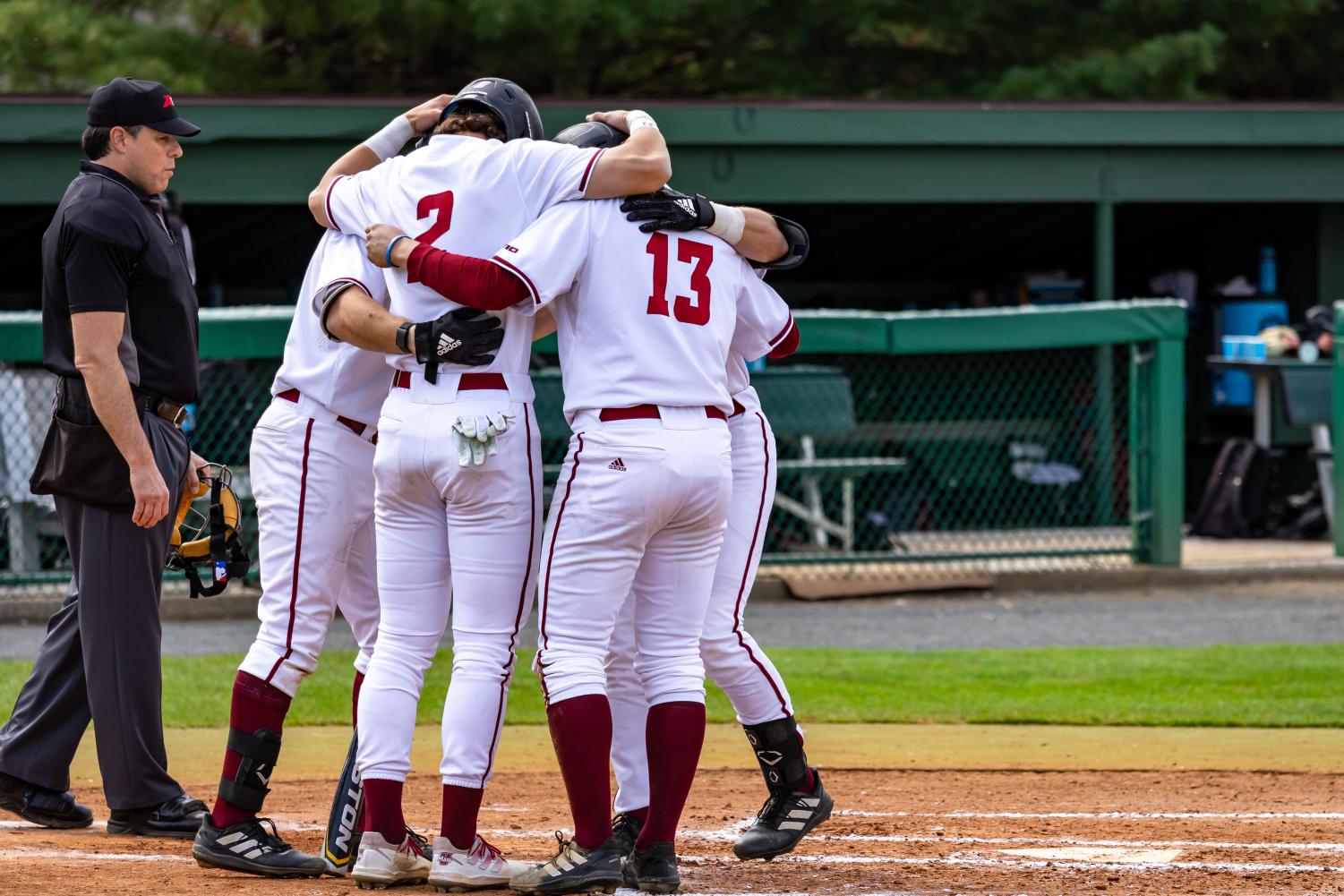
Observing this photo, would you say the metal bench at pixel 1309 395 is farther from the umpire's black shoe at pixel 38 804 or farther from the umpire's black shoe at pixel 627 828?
the umpire's black shoe at pixel 38 804

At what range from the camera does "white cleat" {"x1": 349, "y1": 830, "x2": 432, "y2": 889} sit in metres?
3.81

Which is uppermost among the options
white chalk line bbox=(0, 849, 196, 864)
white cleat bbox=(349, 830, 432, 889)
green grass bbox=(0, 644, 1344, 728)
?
white cleat bbox=(349, 830, 432, 889)

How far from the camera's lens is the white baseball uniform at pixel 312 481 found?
410cm

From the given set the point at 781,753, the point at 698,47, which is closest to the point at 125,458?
the point at 781,753

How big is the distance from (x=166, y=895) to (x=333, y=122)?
26.6ft

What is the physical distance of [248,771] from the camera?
407cm

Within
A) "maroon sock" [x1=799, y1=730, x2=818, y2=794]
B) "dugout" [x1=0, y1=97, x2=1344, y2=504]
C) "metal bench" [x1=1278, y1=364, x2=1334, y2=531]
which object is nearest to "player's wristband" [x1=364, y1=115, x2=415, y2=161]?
"maroon sock" [x1=799, y1=730, x2=818, y2=794]

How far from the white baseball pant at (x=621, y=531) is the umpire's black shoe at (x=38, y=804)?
1569 millimetres

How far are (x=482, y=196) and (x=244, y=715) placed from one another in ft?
4.48

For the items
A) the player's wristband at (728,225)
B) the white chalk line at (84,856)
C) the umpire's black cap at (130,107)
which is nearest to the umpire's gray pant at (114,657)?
the white chalk line at (84,856)

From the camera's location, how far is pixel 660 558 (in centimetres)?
389

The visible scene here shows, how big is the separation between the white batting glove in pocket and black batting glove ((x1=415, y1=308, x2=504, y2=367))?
Result: 0.40 feet

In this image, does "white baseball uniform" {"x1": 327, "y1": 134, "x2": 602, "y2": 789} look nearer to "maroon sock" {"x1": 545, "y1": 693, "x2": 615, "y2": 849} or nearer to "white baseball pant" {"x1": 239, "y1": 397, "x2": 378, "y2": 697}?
"maroon sock" {"x1": 545, "y1": 693, "x2": 615, "y2": 849}

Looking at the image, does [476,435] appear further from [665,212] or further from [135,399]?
[135,399]
